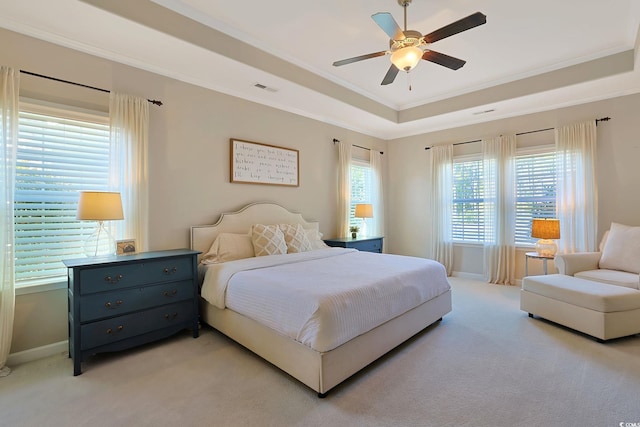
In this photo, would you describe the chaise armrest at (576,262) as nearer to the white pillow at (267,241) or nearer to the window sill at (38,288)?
the white pillow at (267,241)

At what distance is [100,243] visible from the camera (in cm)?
300

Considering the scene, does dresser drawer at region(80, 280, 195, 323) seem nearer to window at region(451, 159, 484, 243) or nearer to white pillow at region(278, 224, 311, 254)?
white pillow at region(278, 224, 311, 254)

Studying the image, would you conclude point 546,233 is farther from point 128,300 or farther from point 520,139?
point 128,300

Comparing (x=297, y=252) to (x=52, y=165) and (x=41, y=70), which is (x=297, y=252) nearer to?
(x=52, y=165)

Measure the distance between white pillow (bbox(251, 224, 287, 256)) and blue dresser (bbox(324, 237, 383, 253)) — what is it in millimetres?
1200

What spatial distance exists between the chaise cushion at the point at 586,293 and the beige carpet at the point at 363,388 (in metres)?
0.35

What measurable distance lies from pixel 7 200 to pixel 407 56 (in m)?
3.50

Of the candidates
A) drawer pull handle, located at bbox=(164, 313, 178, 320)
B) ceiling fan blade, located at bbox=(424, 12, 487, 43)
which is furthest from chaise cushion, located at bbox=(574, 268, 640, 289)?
drawer pull handle, located at bbox=(164, 313, 178, 320)

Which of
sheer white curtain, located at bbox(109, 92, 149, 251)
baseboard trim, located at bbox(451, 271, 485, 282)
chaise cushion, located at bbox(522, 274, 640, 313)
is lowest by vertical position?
baseboard trim, located at bbox(451, 271, 485, 282)

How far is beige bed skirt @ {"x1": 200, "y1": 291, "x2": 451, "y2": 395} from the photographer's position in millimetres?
2066

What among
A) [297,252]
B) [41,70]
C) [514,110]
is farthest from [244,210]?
[514,110]

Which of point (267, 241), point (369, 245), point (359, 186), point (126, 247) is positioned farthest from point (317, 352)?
point (359, 186)

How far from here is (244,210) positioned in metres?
4.09

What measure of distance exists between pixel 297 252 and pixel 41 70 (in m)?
3.11
